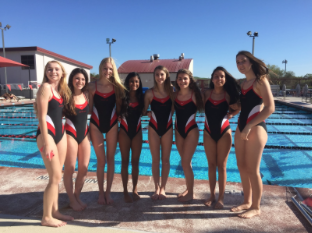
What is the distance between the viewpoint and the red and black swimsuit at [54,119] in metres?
2.17

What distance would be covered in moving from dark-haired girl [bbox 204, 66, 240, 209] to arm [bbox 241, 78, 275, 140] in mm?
362

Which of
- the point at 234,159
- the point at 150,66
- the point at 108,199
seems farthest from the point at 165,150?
the point at 150,66

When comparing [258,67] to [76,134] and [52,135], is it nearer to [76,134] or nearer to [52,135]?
[76,134]

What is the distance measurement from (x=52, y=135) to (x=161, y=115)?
1.32 meters

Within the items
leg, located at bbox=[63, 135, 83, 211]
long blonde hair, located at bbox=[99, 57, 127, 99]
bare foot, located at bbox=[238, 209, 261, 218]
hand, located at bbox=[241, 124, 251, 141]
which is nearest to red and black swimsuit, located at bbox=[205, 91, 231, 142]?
hand, located at bbox=[241, 124, 251, 141]

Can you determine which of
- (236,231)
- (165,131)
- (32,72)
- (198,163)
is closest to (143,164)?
(198,163)

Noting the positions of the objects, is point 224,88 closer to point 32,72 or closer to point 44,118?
point 44,118

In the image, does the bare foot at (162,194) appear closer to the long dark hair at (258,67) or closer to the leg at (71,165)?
the leg at (71,165)

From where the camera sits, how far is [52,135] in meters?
2.17

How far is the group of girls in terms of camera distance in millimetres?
2215

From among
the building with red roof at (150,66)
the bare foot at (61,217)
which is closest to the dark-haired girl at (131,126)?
the bare foot at (61,217)

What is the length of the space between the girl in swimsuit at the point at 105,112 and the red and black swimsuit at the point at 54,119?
0.50m

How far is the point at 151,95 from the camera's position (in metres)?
2.90

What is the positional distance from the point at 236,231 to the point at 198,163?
10.3 feet
